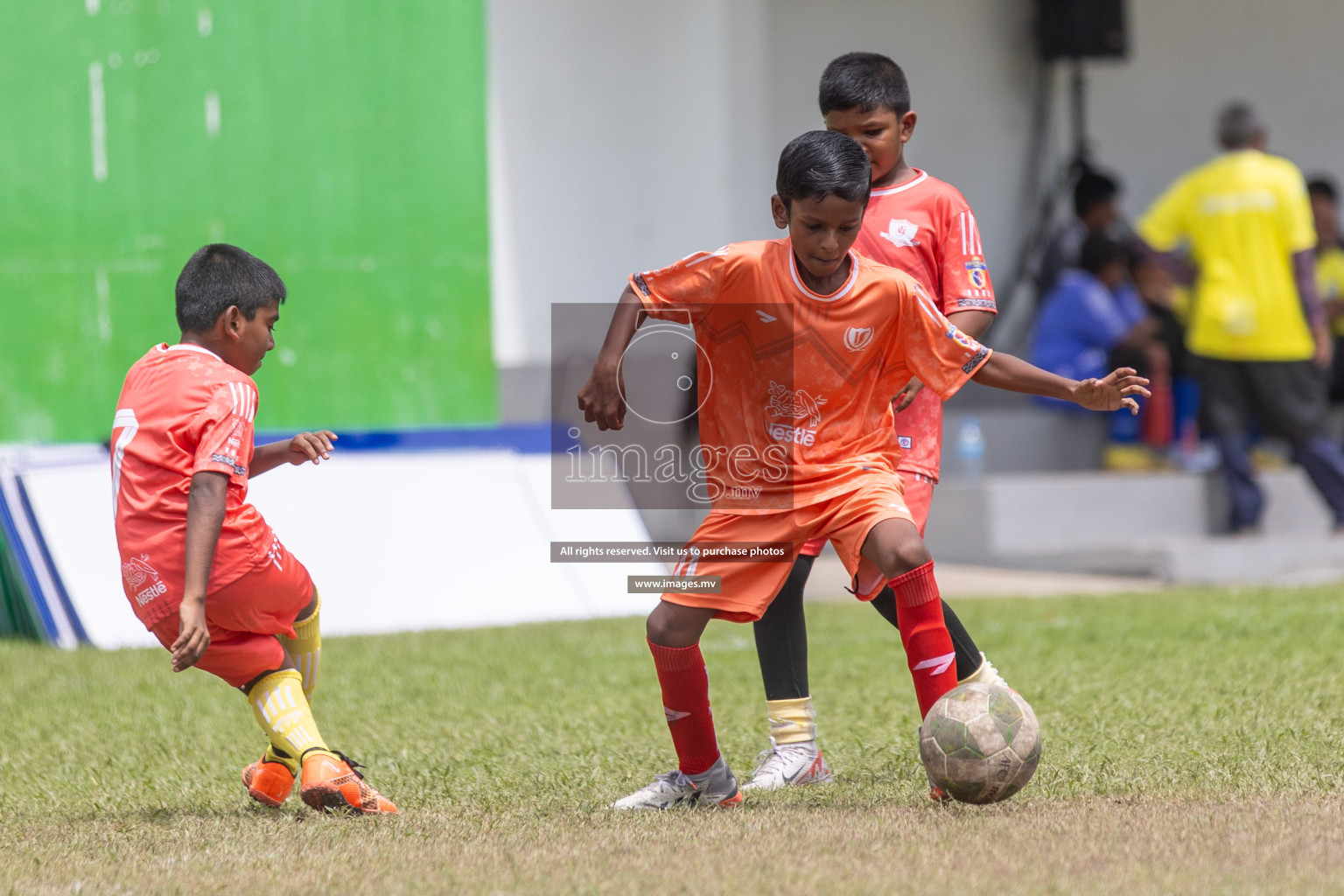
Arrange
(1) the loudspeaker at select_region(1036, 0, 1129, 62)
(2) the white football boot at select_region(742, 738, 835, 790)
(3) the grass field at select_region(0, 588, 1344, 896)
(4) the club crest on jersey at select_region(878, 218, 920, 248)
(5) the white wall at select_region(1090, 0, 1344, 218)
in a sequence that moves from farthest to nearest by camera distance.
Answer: (5) the white wall at select_region(1090, 0, 1344, 218) → (1) the loudspeaker at select_region(1036, 0, 1129, 62) → (4) the club crest on jersey at select_region(878, 218, 920, 248) → (2) the white football boot at select_region(742, 738, 835, 790) → (3) the grass field at select_region(0, 588, 1344, 896)

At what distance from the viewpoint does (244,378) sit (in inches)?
160

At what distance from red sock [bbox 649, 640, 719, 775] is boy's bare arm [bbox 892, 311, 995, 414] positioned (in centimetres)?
92

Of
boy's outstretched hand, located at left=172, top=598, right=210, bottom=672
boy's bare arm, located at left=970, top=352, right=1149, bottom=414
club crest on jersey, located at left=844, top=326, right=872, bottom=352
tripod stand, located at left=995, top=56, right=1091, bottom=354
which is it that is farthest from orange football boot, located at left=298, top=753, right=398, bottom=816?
tripod stand, located at left=995, top=56, right=1091, bottom=354

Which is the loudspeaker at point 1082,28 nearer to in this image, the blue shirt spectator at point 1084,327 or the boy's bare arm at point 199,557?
the blue shirt spectator at point 1084,327

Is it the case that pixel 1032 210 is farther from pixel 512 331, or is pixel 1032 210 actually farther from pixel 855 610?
pixel 855 610

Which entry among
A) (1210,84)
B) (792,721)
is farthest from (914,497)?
(1210,84)

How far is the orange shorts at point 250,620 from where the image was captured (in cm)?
399

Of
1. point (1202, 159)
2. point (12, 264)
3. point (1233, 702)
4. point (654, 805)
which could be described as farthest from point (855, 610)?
point (1202, 159)

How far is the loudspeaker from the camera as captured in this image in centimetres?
1313

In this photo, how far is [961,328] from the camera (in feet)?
14.5

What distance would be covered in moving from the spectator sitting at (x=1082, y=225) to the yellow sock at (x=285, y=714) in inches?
345

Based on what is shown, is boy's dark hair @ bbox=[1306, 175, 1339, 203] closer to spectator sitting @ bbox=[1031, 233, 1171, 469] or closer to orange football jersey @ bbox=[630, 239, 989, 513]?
spectator sitting @ bbox=[1031, 233, 1171, 469]

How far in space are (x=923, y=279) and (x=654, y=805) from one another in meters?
1.65

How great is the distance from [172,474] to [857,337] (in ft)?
5.65
